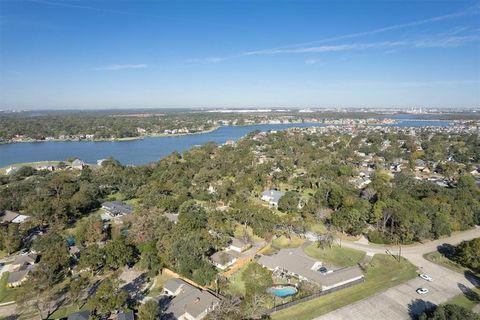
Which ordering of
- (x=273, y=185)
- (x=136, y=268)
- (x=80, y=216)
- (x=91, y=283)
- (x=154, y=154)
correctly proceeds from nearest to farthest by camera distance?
1. (x=91, y=283)
2. (x=136, y=268)
3. (x=80, y=216)
4. (x=273, y=185)
5. (x=154, y=154)

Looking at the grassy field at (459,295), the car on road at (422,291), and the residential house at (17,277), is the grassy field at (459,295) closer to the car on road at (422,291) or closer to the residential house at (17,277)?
the car on road at (422,291)

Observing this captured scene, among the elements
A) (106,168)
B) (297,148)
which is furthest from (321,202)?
(297,148)

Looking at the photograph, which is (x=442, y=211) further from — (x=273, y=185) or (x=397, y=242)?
(x=273, y=185)

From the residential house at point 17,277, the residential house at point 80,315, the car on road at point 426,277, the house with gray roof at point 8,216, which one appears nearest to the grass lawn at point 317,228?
the car on road at point 426,277

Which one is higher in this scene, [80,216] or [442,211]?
[442,211]

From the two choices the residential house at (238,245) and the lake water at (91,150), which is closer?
the residential house at (238,245)

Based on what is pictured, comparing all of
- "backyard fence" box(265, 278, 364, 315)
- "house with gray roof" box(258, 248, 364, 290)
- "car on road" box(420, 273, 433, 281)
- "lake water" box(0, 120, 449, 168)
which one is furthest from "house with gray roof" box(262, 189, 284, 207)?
"lake water" box(0, 120, 449, 168)
